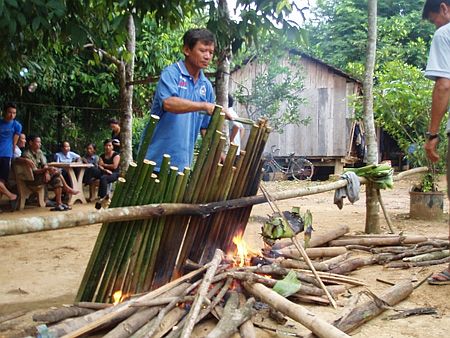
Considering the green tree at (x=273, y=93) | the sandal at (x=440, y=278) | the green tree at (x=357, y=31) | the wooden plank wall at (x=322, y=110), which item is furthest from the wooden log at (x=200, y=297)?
the green tree at (x=357, y=31)

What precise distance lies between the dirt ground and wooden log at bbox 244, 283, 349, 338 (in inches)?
9.5

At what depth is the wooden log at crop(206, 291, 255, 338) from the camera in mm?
2518

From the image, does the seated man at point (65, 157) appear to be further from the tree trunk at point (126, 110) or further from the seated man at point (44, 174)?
the tree trunk at point (126, 110)

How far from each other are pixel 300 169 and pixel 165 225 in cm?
1316

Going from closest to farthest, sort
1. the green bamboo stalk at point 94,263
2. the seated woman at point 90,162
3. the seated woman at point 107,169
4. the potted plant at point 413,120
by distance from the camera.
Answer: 1. the green bamboo stalk at point 94,263
2. the potted plant at point 413,120
3. the seated woman at point 107,169
4. the seated woman at point 90,162

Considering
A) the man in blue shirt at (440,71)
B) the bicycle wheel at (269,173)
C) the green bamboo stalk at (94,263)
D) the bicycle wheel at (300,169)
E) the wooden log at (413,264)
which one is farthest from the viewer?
the bicycle wheel at (269,173)

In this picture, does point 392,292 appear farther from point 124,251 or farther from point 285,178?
point 285,178

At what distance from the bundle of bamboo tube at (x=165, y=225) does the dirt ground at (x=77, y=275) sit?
65 cm

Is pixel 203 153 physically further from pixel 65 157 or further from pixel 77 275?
pixel 65 157

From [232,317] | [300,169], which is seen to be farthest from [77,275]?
[300,169]

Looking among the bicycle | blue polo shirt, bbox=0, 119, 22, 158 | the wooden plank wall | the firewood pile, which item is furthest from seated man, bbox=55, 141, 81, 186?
the bicycle

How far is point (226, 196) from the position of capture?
3365 mm

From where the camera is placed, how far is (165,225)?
3014 mm

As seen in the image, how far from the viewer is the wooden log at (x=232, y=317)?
252cm
